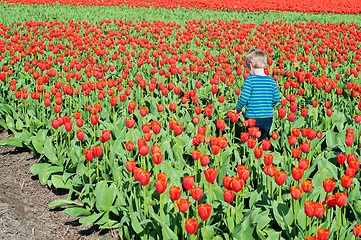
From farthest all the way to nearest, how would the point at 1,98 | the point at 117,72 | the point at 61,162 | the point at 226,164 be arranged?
the point at 117,72
the point at 1,98
the point at 61,162
the point at 226,164

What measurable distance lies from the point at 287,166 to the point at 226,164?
1.84ft

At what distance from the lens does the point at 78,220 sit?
3656mm

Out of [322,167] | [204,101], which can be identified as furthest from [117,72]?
[322,167]

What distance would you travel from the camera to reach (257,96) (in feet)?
15.0

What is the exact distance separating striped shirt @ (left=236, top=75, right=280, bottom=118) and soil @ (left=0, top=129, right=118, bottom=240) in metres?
2.05

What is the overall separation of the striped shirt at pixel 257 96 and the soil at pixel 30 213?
80.6 inches

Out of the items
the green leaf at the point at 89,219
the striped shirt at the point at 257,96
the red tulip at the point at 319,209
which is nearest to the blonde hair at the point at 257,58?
the striped shirt at the point at 257,96

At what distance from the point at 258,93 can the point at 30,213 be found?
2596mm

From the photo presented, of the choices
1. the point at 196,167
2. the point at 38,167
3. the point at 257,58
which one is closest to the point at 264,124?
the point at 257,58

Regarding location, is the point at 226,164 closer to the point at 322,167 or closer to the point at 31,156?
the point at 322,167

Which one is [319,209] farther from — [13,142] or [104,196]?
[13,142]

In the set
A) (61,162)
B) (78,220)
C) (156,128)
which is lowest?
(78,220)

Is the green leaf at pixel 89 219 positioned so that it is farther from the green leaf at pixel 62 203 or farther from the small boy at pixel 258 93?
the small boy at pixel 258 93

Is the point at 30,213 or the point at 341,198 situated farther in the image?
the point at 30,213
